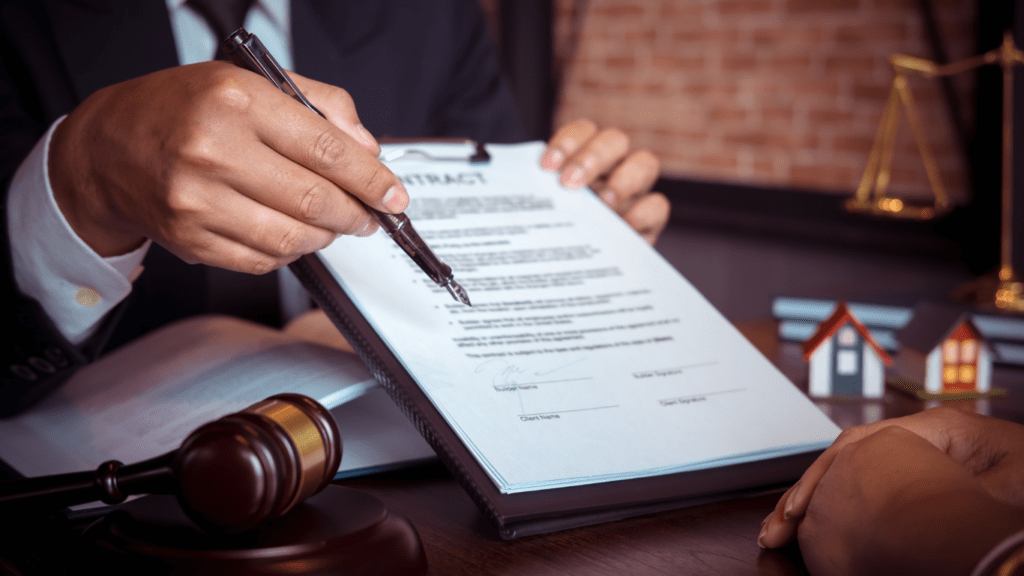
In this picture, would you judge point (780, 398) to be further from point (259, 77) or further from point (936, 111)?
point (936, 111)

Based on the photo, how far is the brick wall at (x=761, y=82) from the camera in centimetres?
280

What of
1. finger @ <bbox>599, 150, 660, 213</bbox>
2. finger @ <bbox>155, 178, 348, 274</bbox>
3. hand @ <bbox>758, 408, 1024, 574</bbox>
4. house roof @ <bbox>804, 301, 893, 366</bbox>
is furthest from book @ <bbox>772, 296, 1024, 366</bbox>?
finger @ <bbox>155, 178, 348, 274</bbox>

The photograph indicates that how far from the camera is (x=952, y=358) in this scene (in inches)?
33.6

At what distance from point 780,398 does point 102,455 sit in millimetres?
560

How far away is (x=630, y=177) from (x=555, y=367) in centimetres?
63

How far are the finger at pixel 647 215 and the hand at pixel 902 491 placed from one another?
0.71 m

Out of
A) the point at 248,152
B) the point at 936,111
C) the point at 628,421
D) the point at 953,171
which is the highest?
the point at 248,152

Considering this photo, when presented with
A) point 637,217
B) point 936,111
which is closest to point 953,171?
point 936,111

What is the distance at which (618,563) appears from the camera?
1.56ft

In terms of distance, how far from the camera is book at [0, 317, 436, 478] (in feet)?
2.03

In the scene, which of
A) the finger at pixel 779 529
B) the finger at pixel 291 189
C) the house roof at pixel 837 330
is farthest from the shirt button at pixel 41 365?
the house roof at pixel 837 330

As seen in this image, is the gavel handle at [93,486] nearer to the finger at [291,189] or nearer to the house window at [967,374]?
the finger at [291,189]

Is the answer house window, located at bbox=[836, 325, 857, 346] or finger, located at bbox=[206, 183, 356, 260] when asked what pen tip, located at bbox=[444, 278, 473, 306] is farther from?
house window, located at bbox=[836, 325, 857, 346]

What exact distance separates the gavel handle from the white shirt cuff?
28 cm
